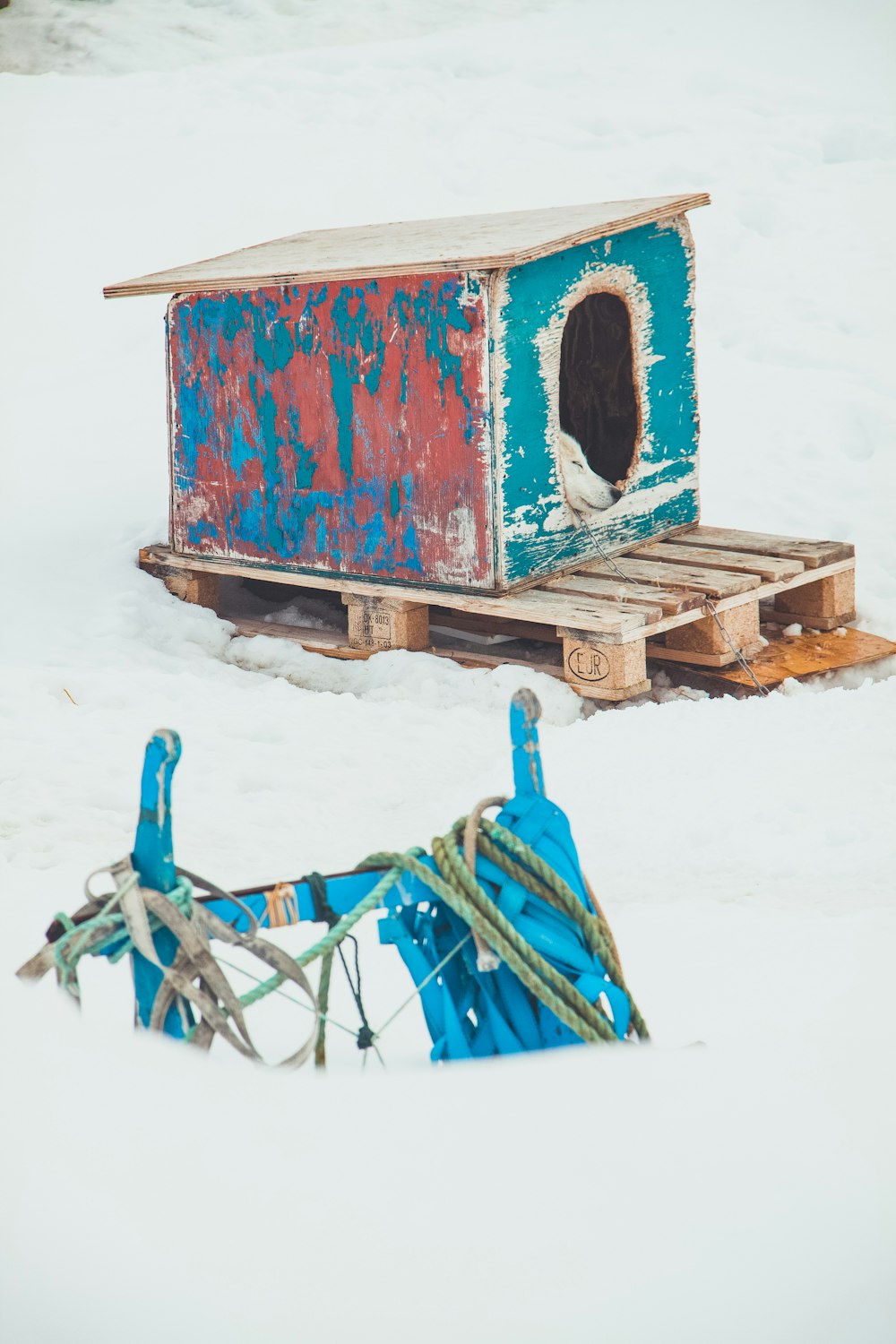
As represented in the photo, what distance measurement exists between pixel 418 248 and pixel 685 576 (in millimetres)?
1554

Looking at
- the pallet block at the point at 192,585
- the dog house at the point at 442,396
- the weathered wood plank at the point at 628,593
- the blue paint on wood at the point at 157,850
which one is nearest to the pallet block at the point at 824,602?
the dog house at the point at 442,396

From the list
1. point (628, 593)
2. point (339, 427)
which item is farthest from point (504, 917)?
point (339, 427)

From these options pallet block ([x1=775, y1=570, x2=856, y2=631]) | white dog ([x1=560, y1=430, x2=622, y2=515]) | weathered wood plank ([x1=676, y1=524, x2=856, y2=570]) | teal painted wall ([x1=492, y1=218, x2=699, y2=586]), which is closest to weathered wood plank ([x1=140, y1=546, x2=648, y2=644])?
teal painted wall ([x1=492, y1=218, x2=699, y2=586])

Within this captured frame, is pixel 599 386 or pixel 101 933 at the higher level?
pixel 599 386

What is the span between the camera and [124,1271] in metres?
1.88

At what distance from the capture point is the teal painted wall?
5.38 meters

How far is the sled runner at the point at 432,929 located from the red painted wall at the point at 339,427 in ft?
10.3

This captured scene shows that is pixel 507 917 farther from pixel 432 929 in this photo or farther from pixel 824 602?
pixel 824 602

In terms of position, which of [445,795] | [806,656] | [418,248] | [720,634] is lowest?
[445,795]

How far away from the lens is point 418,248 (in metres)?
5.62

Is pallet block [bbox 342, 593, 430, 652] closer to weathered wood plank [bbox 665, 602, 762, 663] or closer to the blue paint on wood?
weathered wood plank [bbox 665, 602, 762, 663]

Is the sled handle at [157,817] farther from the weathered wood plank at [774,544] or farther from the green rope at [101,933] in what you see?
the weathered wood plank at [774,544]

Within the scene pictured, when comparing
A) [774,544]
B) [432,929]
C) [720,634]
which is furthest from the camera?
[774,544]

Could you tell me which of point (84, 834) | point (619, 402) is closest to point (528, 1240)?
point (84, 834)
